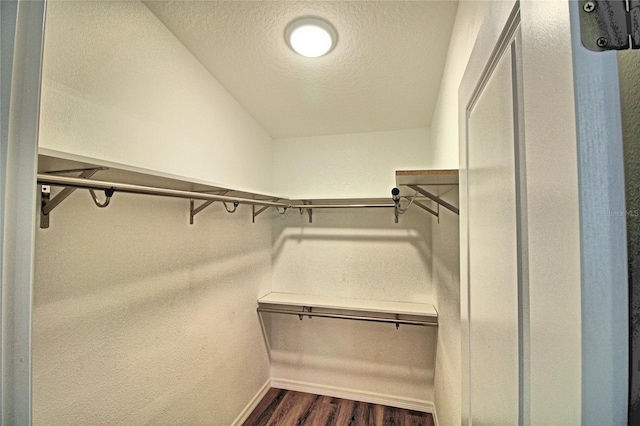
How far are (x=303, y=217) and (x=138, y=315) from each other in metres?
1.50

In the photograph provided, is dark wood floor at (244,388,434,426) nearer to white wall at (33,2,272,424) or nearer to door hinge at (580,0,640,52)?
white wall at (33,2,272,424)

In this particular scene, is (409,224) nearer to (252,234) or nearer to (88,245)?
(252,234)

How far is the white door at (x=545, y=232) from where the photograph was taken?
0.24 m

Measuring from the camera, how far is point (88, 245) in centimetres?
99

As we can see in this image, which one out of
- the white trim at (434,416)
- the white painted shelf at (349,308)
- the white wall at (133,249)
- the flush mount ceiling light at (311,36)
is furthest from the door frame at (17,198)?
the white trim at (434,416)

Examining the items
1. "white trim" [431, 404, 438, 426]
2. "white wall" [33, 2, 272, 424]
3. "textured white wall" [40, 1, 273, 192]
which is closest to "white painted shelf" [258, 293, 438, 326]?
"white wall" [33, 2, 272, 424]

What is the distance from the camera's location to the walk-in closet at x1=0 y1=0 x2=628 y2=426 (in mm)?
293

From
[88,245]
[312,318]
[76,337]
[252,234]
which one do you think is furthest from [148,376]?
[312,318]

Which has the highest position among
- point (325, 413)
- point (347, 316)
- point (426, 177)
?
point (426, 177)

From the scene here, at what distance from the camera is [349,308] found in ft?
6.82

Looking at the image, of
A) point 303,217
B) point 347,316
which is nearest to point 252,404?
point 347,316

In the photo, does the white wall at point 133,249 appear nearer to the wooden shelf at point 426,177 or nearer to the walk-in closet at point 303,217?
the walk-in closet at point 303,217

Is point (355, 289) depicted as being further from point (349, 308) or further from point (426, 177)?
point (426, 177)

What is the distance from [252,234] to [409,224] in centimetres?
131
